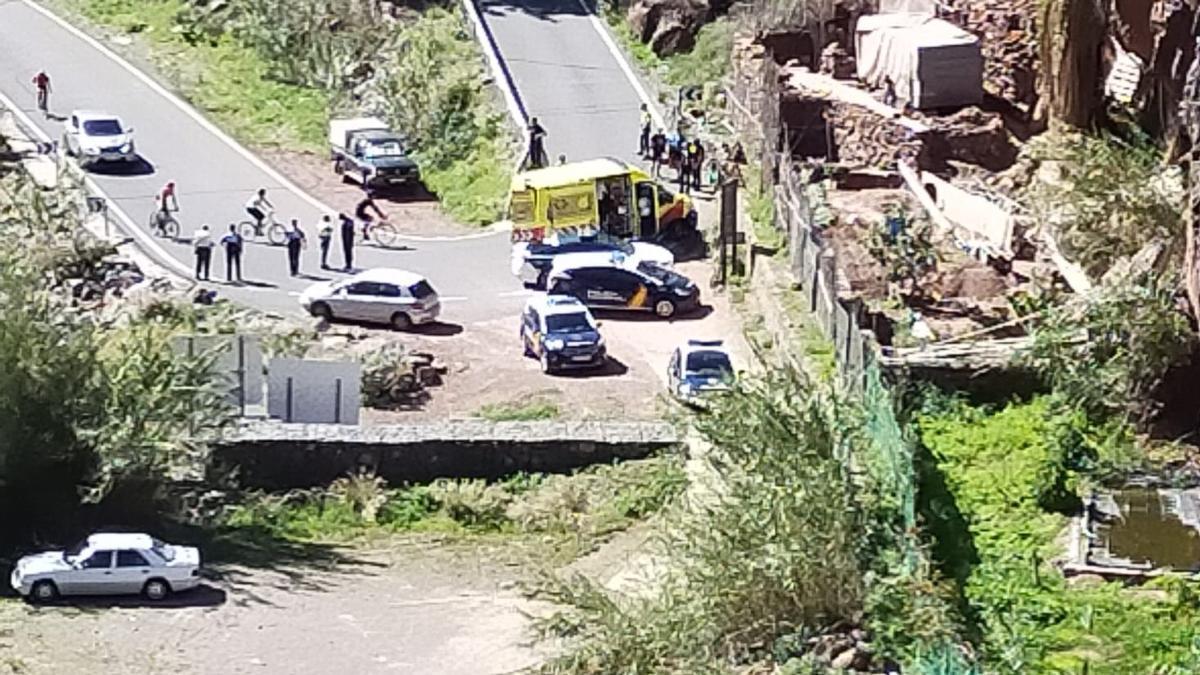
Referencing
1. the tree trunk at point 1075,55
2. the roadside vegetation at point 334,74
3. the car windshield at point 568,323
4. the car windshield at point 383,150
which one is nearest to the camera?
the car windshield at point 568,323

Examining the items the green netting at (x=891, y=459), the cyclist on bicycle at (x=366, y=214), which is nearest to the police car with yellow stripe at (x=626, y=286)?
the cyclist on bicycle at (x=366, y=214)

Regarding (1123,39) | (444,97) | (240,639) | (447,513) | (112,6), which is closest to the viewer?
(240,639)

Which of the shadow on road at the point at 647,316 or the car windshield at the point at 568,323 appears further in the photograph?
the shadow on road at the point at 647,316

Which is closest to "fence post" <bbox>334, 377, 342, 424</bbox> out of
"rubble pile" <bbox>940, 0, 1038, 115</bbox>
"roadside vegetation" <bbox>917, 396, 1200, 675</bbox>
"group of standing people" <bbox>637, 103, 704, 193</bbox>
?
"roadside vegetation" <bbox>917, 396, 1200, 675</bbox>

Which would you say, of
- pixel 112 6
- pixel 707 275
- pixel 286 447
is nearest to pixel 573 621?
pixel 286 447

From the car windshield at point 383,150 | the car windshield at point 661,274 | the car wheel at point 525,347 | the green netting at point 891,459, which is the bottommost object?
the car wheel at point 525,347

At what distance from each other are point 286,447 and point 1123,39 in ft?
47.0

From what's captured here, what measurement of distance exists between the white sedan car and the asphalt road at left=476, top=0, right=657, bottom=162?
65.6 ft

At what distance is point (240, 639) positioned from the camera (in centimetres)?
2236

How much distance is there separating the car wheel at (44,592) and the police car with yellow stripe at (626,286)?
13260mm

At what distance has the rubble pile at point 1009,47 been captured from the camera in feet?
121

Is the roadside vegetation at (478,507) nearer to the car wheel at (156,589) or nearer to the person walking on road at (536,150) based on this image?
the car wheel at (156,589)

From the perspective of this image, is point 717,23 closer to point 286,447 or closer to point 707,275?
point 707,275

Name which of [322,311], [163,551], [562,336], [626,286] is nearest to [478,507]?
[163,551]
